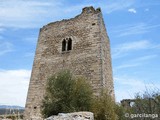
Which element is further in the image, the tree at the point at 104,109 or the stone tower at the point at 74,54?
the stone tower at the point at 74,54

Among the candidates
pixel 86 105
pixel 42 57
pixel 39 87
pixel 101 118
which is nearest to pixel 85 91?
pixel 86 105

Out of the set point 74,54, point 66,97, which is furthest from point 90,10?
point 66,97

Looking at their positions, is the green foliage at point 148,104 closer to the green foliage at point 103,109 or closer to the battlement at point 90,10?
the green foliage at point 103,109

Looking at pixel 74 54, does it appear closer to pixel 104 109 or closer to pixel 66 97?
pixel 66 97

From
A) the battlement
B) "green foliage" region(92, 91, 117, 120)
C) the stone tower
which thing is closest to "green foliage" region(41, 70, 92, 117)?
"green foliage" region(92, 91, 117, 120)

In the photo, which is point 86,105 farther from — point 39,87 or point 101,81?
point 39,87

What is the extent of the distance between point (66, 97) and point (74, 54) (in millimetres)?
4221

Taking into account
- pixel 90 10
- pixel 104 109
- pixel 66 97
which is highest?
pixel 90 10

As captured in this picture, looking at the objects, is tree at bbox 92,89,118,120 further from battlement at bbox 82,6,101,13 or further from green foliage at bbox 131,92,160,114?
battlement at bbox 82,6,101,13

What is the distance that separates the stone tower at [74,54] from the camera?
41.6ft

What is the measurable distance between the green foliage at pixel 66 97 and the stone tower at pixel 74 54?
158cm

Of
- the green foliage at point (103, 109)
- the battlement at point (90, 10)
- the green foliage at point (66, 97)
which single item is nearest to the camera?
the green foliage at point (103, 109)

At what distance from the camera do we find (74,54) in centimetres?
1373

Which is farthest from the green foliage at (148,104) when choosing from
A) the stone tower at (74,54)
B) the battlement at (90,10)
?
the battlement at (90,10)
